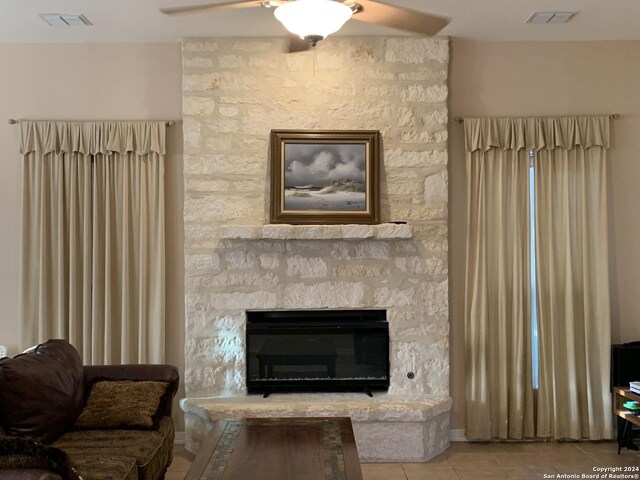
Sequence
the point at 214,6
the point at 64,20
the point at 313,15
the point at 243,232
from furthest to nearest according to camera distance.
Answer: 1. the point at 243,232
2. the point at 64,20
3. the point at 214,6
4. the point at 313,15

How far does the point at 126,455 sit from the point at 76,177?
2.41 m

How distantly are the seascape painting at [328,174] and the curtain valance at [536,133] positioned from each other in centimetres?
85

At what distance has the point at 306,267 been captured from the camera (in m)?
4.83

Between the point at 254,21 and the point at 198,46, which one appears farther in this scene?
the point at 198,46

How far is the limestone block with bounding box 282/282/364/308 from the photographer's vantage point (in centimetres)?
482

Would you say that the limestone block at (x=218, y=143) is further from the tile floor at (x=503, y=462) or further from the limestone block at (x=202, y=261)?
the tile floor at (x=503, y=462)

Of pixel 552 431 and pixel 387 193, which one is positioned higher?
pixel 387 193

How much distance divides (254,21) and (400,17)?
175 centimetres

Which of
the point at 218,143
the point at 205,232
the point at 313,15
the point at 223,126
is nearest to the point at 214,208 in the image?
the point at 205,232

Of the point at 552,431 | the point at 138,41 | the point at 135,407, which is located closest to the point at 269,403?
the point at 135,407

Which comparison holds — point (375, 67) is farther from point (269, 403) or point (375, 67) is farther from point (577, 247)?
point (269, 403)

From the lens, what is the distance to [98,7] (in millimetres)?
4207

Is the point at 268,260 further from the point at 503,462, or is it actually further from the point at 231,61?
the point at 503,462

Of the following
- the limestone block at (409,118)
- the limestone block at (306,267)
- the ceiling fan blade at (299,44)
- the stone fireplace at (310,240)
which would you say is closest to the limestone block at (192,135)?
the stone fireplace at (310,240)
